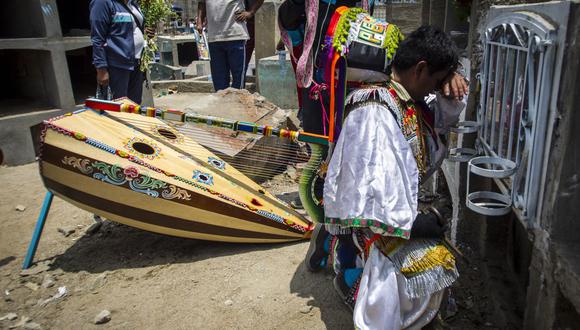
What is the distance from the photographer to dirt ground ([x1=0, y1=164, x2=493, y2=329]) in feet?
8.05

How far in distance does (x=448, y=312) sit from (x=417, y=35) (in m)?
1.36

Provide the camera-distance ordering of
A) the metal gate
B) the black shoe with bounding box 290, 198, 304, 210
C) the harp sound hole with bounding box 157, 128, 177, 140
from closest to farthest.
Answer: the metal gate → the harp sound hole with bounding box 157, 128, 177, 140 → the black shoe with bounding box 290, 198, 304, 210

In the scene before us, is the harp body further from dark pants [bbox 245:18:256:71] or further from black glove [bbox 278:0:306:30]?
dark pants [bbox 245:18:256:71]

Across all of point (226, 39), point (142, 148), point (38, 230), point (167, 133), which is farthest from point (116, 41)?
point (38, 230)

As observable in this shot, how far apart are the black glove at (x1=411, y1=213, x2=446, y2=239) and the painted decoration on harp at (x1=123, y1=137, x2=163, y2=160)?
1.77m

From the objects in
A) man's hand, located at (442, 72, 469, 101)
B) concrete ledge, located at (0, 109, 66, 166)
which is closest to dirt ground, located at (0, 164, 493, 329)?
man's hand, located at (442, 72, 469, 101)

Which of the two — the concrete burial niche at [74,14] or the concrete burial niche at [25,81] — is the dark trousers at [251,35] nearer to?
the concrete burial niche at [74,14]

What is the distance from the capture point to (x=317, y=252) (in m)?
2.72

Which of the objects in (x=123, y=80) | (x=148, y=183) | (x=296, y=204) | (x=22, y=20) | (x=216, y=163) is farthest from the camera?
(x=22, y=20)

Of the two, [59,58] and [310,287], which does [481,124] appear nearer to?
[310,287]

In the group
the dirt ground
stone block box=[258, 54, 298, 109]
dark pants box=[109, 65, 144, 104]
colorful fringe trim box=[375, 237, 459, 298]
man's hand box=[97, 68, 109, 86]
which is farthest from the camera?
stone block box=[258, 54, 298, 109]

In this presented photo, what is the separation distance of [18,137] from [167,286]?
3.64 meters

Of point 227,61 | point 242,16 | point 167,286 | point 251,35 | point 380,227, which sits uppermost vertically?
point 242,16

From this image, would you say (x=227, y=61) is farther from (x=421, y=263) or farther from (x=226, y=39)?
(x=421, y=263)
